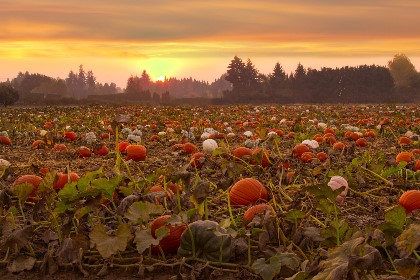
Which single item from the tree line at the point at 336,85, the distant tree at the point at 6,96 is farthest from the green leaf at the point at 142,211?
the tree line at the point at 336,85

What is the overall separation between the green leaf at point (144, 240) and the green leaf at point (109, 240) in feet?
0.23

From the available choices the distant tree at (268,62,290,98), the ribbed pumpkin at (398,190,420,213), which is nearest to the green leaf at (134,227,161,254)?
the ribbed pumpkin at (398,190,420,213)

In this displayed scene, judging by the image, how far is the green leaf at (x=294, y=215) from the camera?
3.14 metres

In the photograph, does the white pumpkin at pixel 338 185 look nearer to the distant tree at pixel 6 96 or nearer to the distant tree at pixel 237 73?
the distant tree at pixel 6 96

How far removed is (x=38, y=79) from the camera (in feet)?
411

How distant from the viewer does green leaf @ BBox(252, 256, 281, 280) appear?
104 inches

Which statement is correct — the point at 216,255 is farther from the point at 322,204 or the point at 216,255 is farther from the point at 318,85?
the point at 318,85

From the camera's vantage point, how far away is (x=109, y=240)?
3012 mm

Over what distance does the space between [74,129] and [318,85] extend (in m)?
59.2

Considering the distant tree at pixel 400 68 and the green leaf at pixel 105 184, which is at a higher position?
the distant tree at pixel 400 68

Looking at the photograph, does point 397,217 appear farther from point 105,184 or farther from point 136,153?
point 136,153

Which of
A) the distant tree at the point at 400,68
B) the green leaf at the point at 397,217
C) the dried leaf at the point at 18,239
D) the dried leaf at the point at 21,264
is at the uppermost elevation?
the distant tree at the point at 400,68

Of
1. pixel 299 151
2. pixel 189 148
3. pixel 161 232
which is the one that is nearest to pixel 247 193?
pixel 161 232

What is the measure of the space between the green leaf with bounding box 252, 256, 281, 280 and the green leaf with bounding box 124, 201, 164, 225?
0.67 meters
